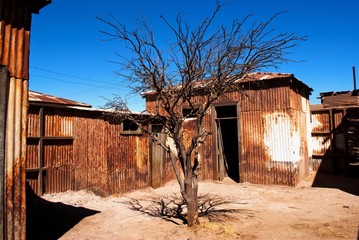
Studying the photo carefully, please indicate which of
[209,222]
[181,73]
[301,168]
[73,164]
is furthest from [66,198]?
[301,168]

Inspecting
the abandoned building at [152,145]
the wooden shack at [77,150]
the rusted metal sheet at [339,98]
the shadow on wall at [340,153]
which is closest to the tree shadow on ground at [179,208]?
the wooden shack at [77,150]

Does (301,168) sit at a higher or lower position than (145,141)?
lower

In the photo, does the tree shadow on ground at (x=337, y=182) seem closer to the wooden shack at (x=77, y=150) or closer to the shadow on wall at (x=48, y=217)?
the wooden shack at (x=77, y=150)

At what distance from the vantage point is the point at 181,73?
23.1 feet

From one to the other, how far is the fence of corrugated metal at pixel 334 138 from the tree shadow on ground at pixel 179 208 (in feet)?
26.3

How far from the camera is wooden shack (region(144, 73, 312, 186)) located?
12727mm

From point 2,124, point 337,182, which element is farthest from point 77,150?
point 337,182

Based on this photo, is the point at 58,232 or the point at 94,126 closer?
the point at 58,232

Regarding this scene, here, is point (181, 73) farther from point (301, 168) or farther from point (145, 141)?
point (301, 168)

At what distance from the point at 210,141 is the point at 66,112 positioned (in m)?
7.34

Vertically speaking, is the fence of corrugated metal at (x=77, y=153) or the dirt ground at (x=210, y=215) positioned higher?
the fence of corrugated metal at (x=77, y=153)

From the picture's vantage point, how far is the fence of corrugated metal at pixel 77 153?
9.34 metres

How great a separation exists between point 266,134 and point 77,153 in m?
8.37

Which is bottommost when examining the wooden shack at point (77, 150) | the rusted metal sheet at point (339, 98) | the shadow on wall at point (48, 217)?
the shadow on wall at point (48, 217)
